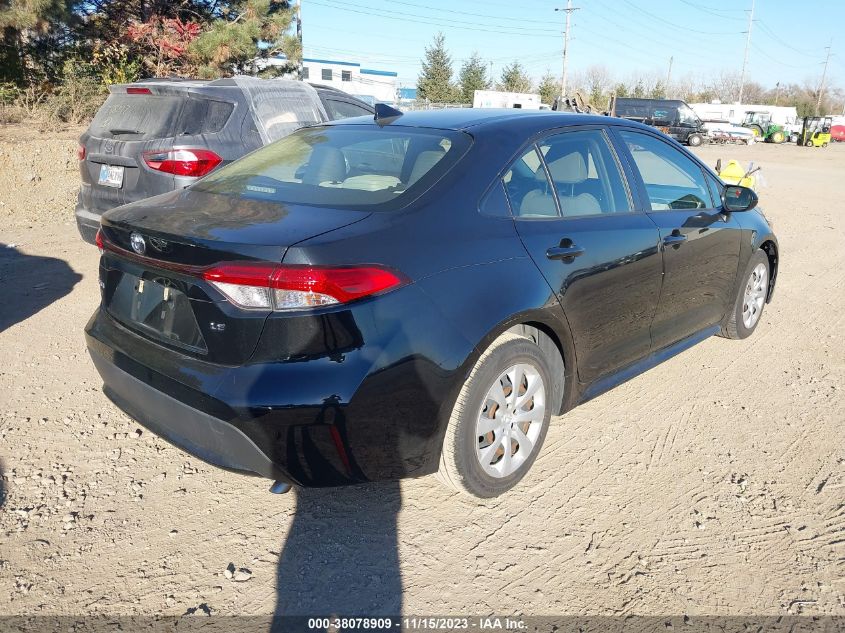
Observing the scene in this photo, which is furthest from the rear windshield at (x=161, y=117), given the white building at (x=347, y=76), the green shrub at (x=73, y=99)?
the white building at (x=347, y=76)

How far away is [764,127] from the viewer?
5197 centimetres

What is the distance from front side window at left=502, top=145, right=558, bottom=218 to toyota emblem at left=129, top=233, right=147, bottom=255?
154 centimetres

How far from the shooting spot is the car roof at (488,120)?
3.30 meters

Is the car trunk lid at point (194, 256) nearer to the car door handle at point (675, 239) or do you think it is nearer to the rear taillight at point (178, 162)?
the car door handle at point (675, 239)

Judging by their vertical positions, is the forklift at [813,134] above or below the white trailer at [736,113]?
below

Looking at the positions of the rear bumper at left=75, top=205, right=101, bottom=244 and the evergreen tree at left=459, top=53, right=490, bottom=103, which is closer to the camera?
the rear bumper at left=75, top=205, right=101, bottom=244

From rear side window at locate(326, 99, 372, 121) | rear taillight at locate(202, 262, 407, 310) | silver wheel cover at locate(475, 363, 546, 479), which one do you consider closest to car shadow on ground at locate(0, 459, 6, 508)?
rear taillight at locate(202, 262, 407, 310)

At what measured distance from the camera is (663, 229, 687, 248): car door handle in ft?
12.5

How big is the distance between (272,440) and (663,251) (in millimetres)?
2452

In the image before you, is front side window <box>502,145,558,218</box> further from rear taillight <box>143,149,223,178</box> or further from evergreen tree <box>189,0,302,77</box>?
evergreen tree <box>189,0,302,77</box>

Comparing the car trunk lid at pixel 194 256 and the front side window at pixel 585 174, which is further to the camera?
the front side window at pixel 585 174

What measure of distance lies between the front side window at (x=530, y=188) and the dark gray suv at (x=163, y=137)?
127 inches

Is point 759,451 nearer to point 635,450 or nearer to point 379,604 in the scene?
point 635,450

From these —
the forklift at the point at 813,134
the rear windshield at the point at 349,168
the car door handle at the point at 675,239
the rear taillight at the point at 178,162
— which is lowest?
the car door handle at the point at 675,239
